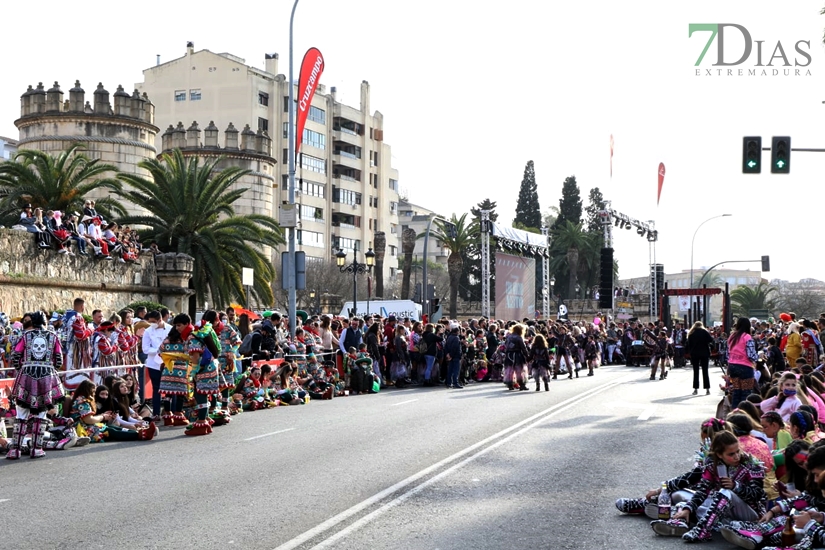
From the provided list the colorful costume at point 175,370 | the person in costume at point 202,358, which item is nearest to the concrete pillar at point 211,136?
the colorful costume at point 175,370

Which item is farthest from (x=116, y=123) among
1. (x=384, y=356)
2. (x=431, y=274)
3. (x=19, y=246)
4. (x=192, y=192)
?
(x=431, y=274)

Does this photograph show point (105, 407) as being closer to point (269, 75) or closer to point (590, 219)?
point (269, 75)

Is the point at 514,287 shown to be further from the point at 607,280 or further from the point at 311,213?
the point at 311,213

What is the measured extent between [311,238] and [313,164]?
21.0ft

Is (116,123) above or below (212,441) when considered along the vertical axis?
above

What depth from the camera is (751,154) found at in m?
21.2

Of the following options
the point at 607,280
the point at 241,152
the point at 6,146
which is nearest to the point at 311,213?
the point at 241,152

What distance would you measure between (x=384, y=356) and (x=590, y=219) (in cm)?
7680

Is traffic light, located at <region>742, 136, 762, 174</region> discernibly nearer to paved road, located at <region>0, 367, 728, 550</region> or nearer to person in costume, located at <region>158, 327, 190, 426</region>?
paved road, located at <region>0, 367, 728, 550</region>

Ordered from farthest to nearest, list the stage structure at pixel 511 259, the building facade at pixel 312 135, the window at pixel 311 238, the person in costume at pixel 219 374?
the window at pixel 311 238
the building facade at pixel 312 135
the stage structure at pixel 511 259
the person in costume at pixel 219 374

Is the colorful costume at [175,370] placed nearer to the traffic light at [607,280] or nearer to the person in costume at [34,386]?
the person in costume at [34,386]

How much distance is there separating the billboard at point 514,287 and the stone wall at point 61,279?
19.2 m

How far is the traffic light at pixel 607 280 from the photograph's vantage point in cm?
4775

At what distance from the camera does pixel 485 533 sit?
7.55 m
